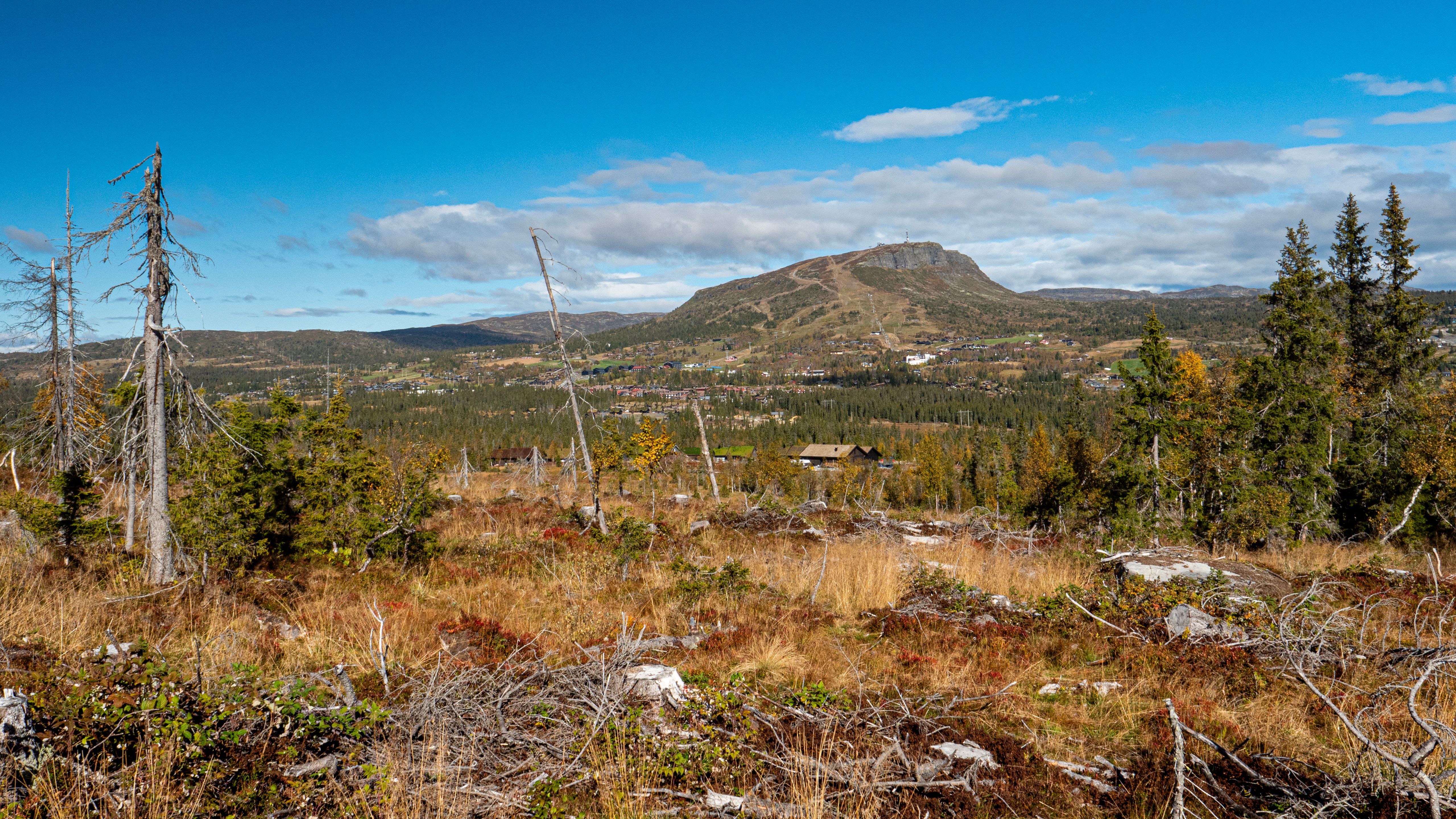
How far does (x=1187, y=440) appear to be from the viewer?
1927 cm

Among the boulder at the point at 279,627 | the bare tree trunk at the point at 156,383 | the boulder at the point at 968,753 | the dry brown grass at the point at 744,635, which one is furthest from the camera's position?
the bare tree trunk at the point at 156,383

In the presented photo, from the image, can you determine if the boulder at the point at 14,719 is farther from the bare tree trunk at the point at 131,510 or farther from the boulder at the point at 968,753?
the bare tree trunk at the point at 131,510

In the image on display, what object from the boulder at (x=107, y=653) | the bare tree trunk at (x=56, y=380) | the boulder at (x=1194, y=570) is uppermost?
the bare tree trunk at (x=56, y=380)

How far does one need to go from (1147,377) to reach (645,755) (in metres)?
19.7

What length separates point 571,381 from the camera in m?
16.0

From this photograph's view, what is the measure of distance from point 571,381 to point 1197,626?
1349cm

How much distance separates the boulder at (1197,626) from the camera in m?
7.03

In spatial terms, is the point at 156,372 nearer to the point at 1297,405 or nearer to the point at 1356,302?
the point at 1297,405

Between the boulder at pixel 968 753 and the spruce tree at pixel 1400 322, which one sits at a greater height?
the spruce tree at pixel 1400 322

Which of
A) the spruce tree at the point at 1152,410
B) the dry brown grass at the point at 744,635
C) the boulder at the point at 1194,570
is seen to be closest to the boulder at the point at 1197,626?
the dry brown grass at the point at 744,635

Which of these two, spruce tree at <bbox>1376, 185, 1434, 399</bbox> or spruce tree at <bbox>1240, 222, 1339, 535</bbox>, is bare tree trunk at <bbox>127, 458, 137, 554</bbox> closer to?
spruce tree at <bbox>1240, 222, 1339, 535</bbox>

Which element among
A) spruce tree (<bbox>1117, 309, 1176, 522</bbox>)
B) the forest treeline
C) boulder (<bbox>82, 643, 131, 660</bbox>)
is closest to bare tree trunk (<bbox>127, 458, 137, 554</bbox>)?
the forest treeline

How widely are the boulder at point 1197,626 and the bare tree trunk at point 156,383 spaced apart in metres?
13.5

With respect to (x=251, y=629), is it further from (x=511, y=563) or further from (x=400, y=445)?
(x=400, y=445)
